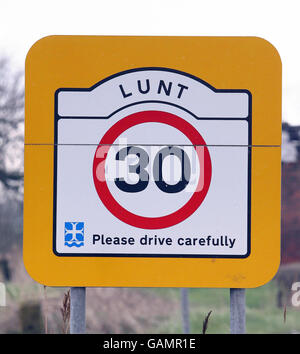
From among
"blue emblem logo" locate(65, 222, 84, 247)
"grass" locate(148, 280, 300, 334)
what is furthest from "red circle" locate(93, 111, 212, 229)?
"grass" locate(148, 280, 300, 334)

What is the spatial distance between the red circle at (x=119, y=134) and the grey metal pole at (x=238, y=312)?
368 mm

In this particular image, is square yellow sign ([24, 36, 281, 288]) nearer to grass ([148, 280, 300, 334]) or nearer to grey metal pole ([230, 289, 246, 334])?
grey metal pole ([230, 289, 246, 334])

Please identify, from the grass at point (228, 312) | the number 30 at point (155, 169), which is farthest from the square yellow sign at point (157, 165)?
→ the grass at point (228, 312)

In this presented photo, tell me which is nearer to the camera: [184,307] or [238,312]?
[238,312]

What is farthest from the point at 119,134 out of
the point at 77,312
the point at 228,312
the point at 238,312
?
the point at 228,312

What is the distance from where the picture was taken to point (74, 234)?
2.19 m

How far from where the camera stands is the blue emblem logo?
2.19m

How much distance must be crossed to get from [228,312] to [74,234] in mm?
5928

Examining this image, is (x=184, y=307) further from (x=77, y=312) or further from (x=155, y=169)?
(x=155, y=169)

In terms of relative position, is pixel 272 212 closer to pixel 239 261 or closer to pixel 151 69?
pixel 239 261

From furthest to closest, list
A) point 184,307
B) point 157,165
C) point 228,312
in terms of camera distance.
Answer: point 228,312 → point 184,307 → point 157,165

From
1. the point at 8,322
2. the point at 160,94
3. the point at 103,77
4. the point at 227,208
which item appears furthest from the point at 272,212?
the point at 8,322

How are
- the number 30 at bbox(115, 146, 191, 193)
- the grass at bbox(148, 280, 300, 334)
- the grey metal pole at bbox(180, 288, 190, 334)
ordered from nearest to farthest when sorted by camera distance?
1. the number 30 at bbox(115, 146, 191, 193)
2. the grey metal pole at bbox(180, 288, 190, 334)
3. the grass at bbox(148, 280, 300, 334)
